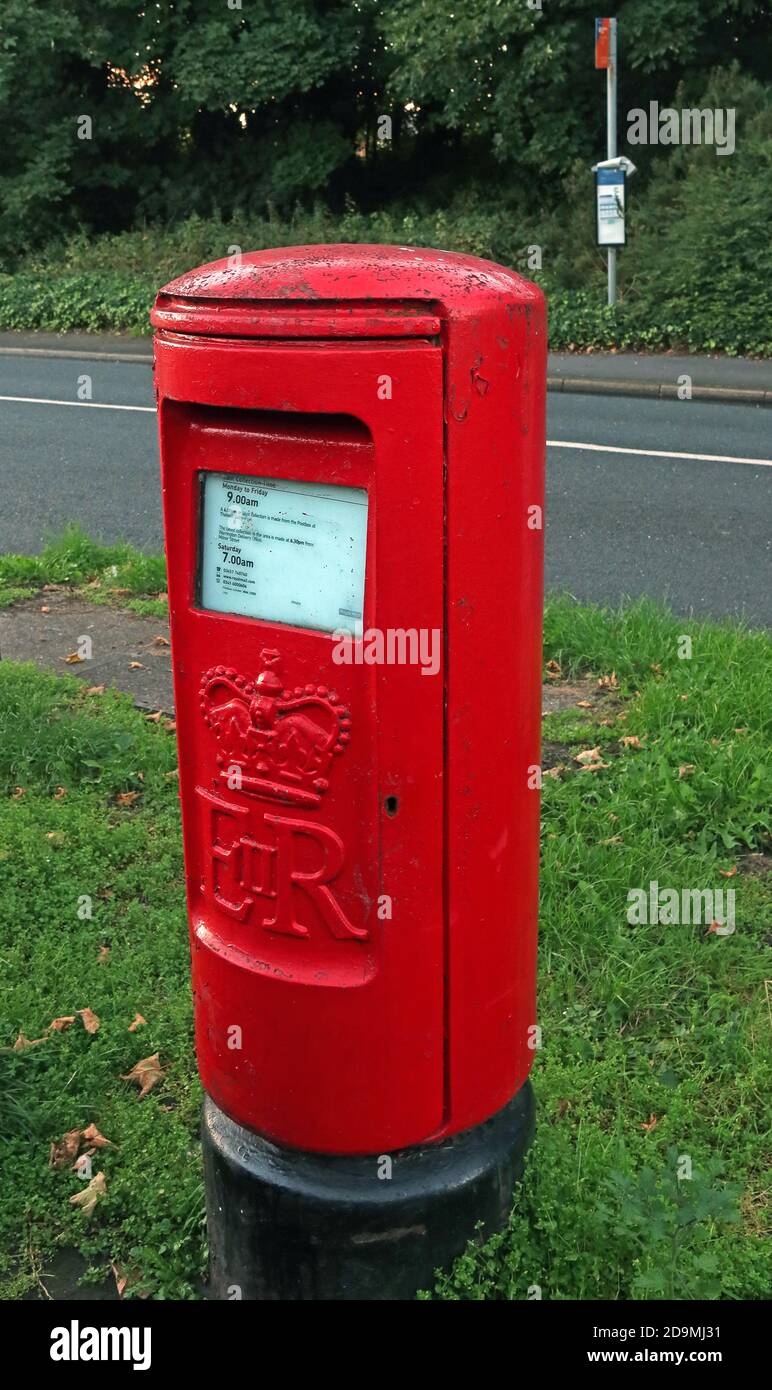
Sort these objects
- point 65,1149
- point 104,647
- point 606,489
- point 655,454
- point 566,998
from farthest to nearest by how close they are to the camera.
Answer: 1. point 655,454
2. point 606,489
3. point 104,647
4. point 566,998
5. point 65,1149

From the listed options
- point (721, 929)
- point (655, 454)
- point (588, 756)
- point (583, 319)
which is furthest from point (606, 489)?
point (583, 319)

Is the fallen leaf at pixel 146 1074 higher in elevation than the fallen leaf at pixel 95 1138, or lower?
higher

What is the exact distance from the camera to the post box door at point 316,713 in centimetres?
187

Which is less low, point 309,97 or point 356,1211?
point 309,97

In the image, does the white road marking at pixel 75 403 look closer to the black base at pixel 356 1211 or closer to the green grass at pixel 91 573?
the green grass at pixel 91 573

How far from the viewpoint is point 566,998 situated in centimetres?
321

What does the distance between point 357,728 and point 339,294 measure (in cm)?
63

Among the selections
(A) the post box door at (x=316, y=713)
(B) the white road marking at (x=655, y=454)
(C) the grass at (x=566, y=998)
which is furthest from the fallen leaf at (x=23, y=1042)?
(B) the white road marking at (x=655, y=454)

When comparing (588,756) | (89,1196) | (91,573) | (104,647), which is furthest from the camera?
(91,573)

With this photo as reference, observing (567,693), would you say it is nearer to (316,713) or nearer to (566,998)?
(566,998)

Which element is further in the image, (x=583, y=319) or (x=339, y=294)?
(x=583, y=319)

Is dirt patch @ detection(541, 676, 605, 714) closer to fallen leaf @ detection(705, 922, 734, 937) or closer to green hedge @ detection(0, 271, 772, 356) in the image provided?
fallen leaf @ detection(705, 922, 734, 937)

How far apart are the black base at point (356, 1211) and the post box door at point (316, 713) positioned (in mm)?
65

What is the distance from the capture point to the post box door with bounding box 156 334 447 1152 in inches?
73.6
